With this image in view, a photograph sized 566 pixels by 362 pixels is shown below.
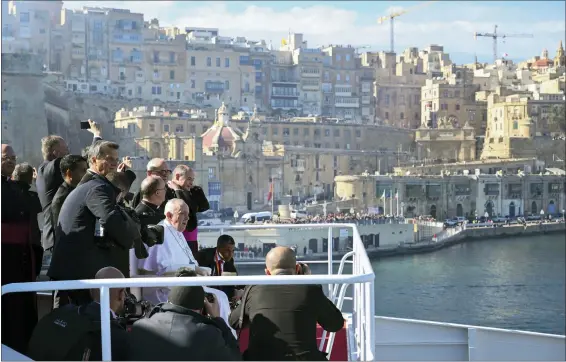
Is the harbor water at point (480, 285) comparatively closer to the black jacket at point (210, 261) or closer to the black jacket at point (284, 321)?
the black jacket at point (210, 261)

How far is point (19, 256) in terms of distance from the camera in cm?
134

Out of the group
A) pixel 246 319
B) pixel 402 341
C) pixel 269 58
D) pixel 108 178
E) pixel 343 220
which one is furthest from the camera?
pixel 269 58

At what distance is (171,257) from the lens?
1379 mm

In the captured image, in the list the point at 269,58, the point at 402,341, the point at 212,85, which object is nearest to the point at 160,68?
the point at 212,85

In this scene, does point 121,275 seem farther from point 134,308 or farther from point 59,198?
point 59,198

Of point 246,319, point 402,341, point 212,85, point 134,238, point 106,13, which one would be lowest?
point 402,341

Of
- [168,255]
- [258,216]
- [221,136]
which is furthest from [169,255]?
[221,136]

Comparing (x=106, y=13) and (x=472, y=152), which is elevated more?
(x=106, y=13)

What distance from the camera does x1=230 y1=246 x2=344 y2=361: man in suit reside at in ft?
3.67

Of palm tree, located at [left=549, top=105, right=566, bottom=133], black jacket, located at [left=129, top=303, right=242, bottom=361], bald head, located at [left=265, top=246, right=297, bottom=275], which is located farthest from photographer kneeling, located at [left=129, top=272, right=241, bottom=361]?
palm tree, located at [left=549, top=105, right=566, bottom=133]

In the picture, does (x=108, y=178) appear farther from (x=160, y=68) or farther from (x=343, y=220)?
(x=160, y=68)

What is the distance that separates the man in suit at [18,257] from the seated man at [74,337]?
0.24 meters

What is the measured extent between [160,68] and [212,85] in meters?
1.60

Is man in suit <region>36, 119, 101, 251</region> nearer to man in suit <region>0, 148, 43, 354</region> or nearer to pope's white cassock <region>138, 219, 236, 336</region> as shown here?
man in suit <region>0, 148, 43, 354</region>
